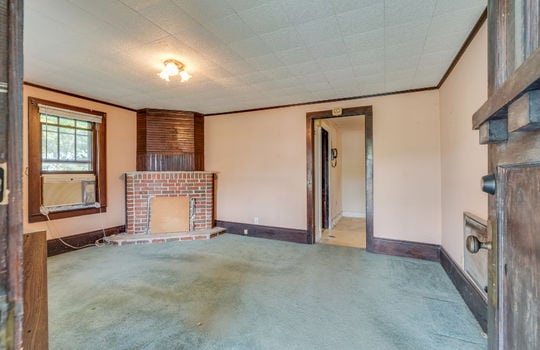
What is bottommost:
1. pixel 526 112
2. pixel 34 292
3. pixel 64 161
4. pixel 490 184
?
pixel 34 292

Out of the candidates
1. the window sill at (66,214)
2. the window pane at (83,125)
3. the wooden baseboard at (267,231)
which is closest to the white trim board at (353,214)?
the wooden baseboard at (267,231)

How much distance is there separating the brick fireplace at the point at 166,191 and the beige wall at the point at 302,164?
0.32 m

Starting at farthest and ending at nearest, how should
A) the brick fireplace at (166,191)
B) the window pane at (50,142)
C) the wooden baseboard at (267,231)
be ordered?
the brick fireplace at (166,191)
the wooden baseboard at (267,231)
the window pane at (50,142)

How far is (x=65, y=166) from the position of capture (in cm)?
387

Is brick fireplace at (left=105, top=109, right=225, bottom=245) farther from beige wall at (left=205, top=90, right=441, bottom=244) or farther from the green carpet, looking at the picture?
the green carpet

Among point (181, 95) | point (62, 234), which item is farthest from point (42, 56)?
point (62, 234)

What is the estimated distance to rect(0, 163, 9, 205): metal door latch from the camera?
1.44ft

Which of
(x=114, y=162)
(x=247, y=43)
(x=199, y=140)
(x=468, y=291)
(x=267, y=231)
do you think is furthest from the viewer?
(x=199, y=140)

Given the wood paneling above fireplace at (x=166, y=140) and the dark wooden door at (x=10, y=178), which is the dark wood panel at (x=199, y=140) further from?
the dark wooden door at (x=10, y=178)

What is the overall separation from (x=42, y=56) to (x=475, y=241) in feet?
12.7

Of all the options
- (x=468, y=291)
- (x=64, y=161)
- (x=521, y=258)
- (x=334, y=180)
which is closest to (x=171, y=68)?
(x=64, y=161)

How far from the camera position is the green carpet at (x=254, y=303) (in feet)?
6.01

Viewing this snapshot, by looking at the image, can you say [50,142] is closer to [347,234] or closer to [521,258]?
[521,258]

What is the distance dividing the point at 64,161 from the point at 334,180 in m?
5.38
